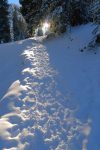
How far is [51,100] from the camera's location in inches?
361

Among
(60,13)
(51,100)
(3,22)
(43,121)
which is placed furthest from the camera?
(3,22)

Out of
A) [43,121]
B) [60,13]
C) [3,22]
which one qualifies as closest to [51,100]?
[43,121]

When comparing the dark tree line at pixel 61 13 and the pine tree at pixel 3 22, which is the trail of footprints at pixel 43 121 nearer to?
the dark tree line at pixel 61 13

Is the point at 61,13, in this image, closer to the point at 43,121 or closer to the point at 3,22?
the point at 43,121

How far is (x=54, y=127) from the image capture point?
7633 millimetres

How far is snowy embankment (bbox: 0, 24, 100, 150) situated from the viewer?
7.12m

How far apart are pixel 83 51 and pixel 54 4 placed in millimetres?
5182

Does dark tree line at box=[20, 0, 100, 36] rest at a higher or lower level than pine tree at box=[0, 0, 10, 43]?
lower

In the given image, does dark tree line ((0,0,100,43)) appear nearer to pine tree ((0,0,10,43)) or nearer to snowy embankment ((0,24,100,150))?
snowy embankment ((0,24,100,150))

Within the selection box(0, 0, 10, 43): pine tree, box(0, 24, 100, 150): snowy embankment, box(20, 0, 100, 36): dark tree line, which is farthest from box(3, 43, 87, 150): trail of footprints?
box(0, 0, 10, 43): pine tree

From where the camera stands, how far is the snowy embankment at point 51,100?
712 cm

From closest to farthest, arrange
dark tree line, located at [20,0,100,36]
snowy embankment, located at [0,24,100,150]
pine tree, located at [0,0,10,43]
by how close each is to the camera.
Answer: snowy embankment, located at [0,24,100,150]
dark tree line, located at [20,0,100,36]
pine tree, located at [0,0,10,43]

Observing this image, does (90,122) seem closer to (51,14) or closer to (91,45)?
(91,45)

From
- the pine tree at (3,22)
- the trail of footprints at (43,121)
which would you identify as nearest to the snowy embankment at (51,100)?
the trail of footprints at (43,121)
